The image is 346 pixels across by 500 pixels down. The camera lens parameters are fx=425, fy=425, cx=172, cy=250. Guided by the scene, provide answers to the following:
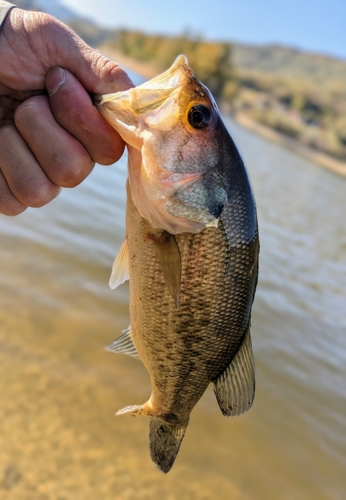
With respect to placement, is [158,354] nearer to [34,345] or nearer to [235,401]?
[235,401]

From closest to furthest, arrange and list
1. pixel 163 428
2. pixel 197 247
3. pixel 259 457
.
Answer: pixel 197 247, pixel 163 428, pixel 259 457

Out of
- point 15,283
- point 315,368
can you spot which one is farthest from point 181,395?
point 315,368

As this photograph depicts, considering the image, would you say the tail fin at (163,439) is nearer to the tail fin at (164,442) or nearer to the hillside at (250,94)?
the tail fin at (164,442)

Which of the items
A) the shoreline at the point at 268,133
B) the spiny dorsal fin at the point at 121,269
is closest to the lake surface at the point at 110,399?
the spiny dorsal fin at the point at 121,269

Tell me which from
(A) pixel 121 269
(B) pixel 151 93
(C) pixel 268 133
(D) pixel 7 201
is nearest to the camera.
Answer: (B) pixel 151 93

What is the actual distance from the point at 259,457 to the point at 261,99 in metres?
108

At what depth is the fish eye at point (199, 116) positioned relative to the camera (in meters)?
1.85

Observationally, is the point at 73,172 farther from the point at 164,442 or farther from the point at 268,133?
the point at 268,133

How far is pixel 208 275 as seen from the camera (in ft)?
6.39

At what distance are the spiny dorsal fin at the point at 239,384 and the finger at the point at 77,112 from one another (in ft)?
3.87

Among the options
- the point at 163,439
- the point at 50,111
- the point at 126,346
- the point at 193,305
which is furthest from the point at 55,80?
the point at 163,439

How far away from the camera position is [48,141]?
1975 mm

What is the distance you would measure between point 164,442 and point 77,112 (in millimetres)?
1727

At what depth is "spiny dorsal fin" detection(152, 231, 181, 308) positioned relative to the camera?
1.90 m
